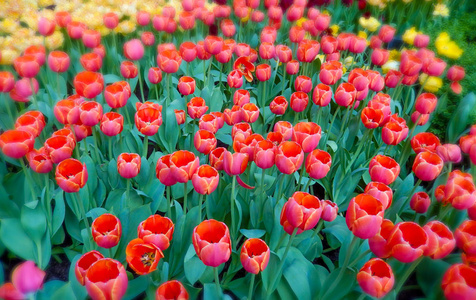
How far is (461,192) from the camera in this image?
1005 mm

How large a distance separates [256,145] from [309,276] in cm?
46

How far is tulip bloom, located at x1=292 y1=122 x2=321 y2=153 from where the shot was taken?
1.20 metres

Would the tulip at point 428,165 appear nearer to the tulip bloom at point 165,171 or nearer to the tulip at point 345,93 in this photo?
the tulip at point 345,93

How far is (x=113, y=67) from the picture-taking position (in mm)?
2342

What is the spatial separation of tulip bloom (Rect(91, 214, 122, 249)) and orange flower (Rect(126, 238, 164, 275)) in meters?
0.11

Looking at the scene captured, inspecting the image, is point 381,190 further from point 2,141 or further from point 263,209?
point 2,141

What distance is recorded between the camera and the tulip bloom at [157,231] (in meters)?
0.90

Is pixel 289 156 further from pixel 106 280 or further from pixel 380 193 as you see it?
pixel 106 280

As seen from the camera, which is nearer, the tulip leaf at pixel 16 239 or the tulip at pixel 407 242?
the tulip at pixel 407 242

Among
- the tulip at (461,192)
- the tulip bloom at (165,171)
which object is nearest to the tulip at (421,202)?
the tulip at (461,192)

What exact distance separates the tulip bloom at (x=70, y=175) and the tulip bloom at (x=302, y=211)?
0.63m

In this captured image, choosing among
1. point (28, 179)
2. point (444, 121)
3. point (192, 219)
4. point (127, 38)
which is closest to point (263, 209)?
point (192, 219)

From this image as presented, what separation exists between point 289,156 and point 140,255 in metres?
0.53

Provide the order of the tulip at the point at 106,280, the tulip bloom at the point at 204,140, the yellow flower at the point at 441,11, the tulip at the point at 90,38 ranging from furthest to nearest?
the yellow flower at the point at 441,11 → the tulip at the point at 90,38 → the tulip bloom at the point at 204,140 → the tulip at the point at 106,280
